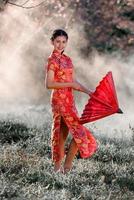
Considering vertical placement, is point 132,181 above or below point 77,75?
below

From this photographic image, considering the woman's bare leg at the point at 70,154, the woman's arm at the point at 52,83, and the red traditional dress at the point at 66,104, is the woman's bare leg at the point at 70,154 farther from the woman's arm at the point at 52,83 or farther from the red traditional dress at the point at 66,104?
the woman's arm at the point at 52,83

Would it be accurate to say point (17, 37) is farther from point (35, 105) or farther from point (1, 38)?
point (35, 105)

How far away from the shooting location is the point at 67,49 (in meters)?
17.1

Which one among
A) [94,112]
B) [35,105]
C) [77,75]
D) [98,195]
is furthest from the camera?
[77,75]

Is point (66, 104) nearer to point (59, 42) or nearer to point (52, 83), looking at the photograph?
point (52, 83)

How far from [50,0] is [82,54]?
259cm

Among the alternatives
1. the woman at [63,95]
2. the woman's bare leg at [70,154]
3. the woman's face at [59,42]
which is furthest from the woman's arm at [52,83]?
the woman's bare leg at [70,154]

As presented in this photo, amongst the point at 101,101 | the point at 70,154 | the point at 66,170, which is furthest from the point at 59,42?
the point at 66,170

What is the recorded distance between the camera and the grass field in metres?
6.20

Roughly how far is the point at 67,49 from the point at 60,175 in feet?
33.6

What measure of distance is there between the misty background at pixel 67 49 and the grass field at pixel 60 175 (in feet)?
16.0

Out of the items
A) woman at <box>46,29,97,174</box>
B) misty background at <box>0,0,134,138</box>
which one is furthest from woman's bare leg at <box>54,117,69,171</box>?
misty background at <box>0,0,134,138</box>

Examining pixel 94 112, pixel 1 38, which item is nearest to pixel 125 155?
pixel 94 112

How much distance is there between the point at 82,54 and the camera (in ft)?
55.3
